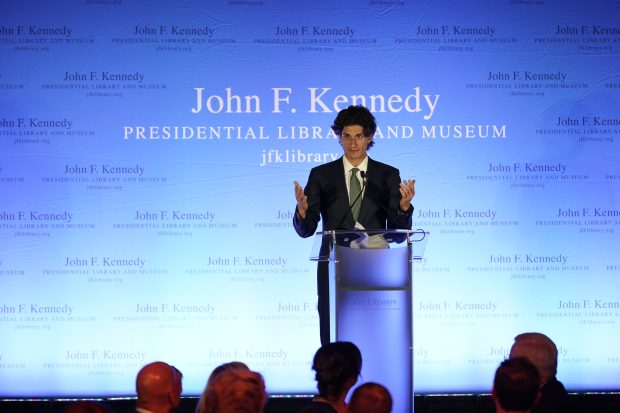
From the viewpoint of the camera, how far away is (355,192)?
4.76 metres

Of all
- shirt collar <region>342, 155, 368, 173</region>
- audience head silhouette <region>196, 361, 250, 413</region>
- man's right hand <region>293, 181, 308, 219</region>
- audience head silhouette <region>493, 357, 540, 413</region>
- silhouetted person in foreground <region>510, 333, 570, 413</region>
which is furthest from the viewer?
shirt collar <region>342, 155, 368, 173</region>


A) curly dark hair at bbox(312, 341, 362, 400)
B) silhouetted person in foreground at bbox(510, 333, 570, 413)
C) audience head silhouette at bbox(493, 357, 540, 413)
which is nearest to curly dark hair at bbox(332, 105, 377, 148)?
silhouetted person in foreground at bbox(510, 333, 570, 413)

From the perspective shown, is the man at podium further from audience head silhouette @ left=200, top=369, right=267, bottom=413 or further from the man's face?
audience head silhouette @ left=200, top=369, right=267, bottom=413

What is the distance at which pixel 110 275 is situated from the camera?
247 inches

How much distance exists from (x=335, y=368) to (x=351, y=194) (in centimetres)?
142

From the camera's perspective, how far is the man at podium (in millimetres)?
4664

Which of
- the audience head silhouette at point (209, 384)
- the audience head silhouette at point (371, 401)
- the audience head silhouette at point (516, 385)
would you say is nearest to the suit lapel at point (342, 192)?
the audience head silhouette at point (209, 384)

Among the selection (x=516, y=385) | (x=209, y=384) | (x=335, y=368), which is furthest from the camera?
(x=335, y=368)

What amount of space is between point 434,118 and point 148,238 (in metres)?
2.11

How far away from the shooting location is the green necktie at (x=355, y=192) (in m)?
4.73

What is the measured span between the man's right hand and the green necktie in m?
0.30

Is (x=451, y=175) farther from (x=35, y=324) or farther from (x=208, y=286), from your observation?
(x=35, y=324)

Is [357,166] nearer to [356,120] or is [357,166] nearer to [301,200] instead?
[356,120]

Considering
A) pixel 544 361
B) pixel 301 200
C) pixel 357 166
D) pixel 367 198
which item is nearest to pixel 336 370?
pixel 544 361
